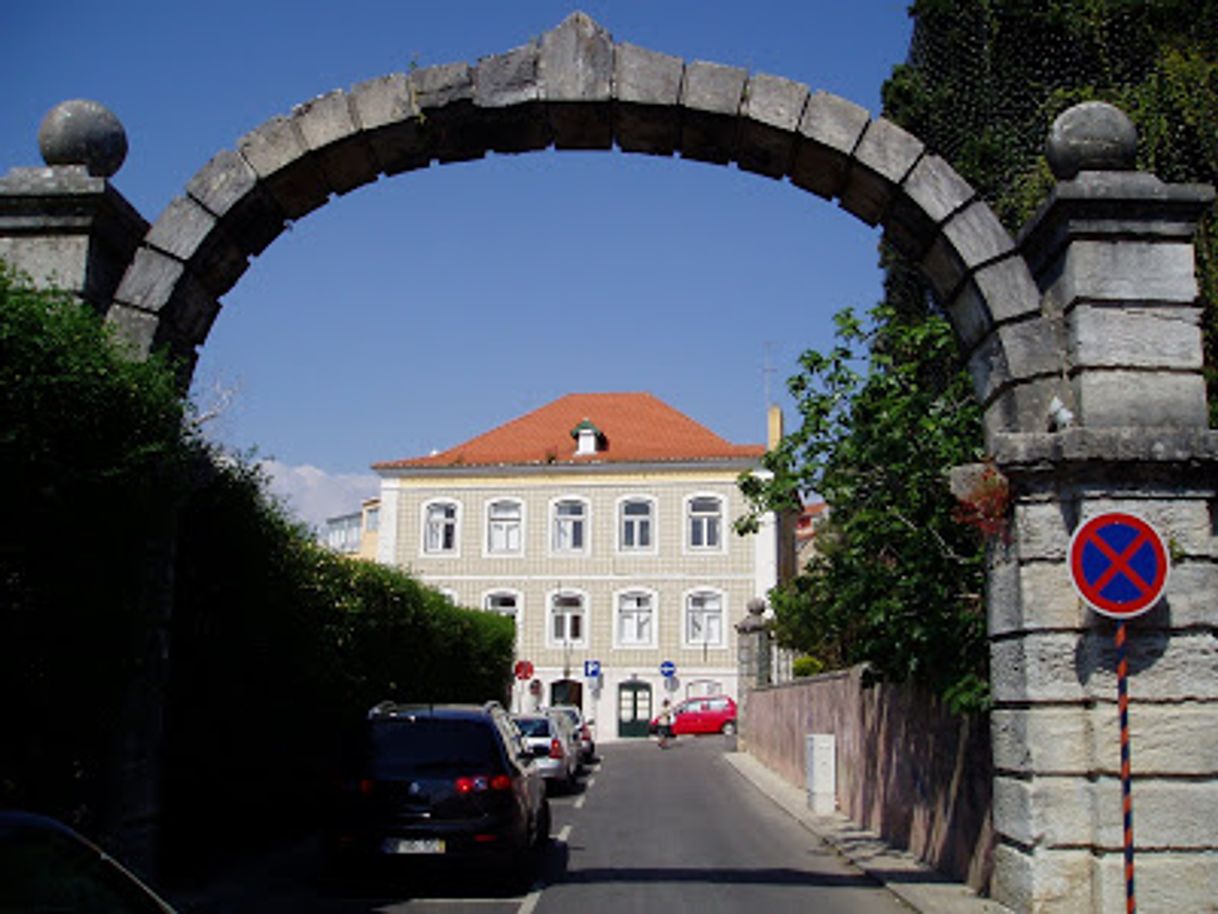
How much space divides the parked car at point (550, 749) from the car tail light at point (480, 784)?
34.2 ft

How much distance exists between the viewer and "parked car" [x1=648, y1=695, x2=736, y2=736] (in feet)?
151

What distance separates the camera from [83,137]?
8.53m

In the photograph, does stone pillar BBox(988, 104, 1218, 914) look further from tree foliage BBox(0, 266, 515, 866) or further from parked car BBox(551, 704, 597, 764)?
parked car BBox(551, 704, 597, 764)

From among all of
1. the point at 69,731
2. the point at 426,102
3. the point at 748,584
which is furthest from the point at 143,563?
the point at 748,584

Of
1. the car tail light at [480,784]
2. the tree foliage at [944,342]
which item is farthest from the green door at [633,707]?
the car tail light at [480,784]

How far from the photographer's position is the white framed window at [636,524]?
4859cm

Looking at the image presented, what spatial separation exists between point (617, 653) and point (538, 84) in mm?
40719

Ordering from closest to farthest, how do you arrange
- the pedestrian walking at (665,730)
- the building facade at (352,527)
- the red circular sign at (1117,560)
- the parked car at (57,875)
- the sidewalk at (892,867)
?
the parked car at (57,875) → the red circular sign at (1117,560) → the sidewalk at (892,867) → the pedestrian walking at (665,730) → the building facade at (352,527)

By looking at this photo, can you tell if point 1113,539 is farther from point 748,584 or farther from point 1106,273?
point 748,584

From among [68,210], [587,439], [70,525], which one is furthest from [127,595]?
[587,439]

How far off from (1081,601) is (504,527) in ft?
140

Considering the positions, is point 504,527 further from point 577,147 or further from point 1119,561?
point 1119,561

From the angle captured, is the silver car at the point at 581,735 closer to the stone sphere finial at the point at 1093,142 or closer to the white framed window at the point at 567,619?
the white framed window at the point at 567,619

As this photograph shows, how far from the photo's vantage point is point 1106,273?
8023 millimetres
